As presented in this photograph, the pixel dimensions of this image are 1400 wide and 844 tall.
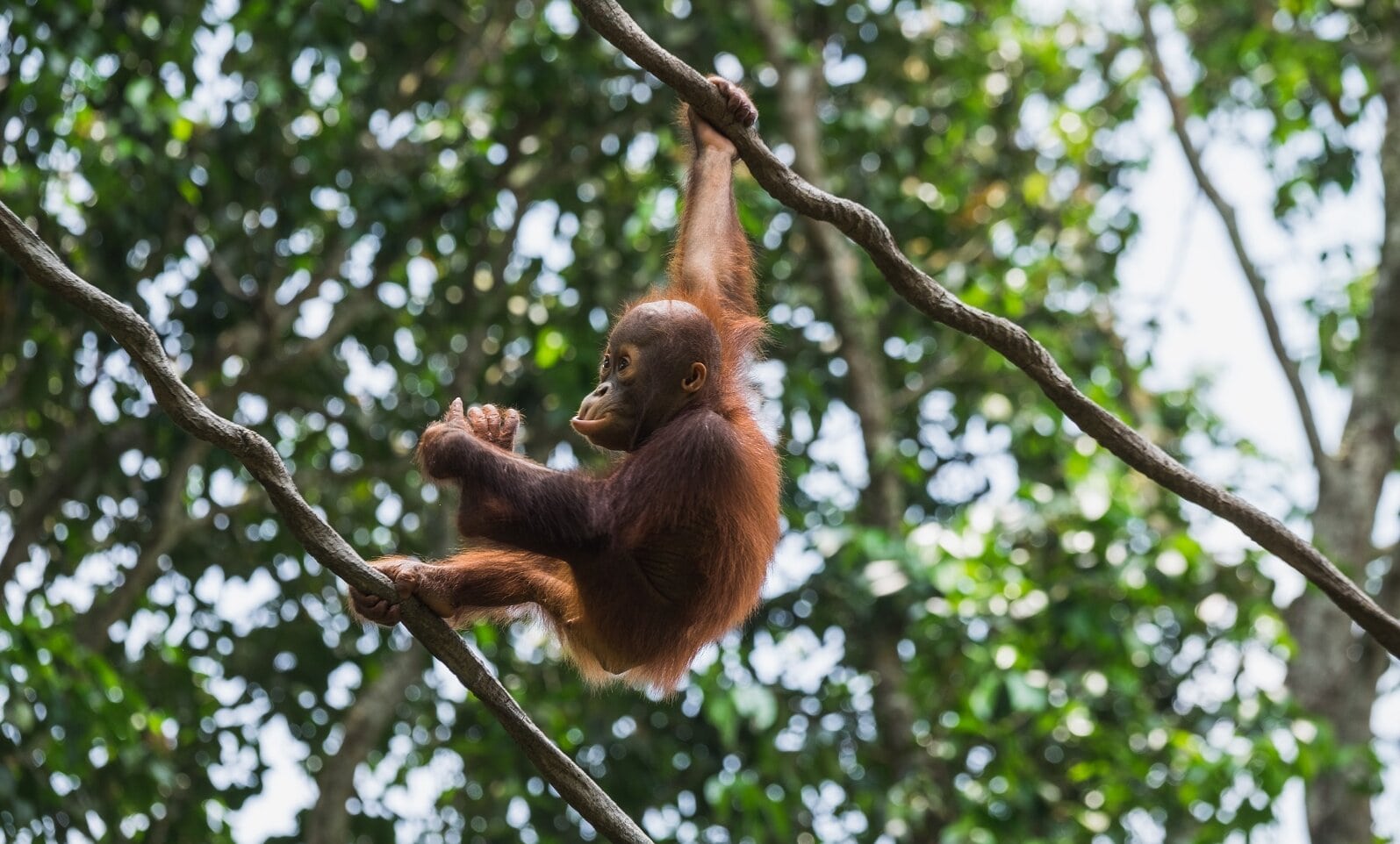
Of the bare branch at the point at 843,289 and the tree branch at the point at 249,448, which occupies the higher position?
the bare branch at the point at 843,289

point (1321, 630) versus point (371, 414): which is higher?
point (1321, 630)

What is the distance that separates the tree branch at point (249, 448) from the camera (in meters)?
2.81

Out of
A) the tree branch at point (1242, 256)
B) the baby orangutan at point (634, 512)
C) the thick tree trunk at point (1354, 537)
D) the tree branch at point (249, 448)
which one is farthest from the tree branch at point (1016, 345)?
the tree branch at point (1242, 256)

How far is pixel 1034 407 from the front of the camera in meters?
7.05

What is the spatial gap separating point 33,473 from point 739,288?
13.3 ft

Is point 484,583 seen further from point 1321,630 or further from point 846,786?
point 1321,630

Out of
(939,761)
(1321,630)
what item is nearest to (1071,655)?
(939,761)

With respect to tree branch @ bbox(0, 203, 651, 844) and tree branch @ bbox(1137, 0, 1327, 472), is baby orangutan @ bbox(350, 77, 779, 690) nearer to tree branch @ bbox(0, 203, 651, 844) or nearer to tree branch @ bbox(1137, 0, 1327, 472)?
tree branch @ bbox(0, 203, 651, 844)

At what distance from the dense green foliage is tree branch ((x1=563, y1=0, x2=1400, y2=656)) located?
1.99 meters

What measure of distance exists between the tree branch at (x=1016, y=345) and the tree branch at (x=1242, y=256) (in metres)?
5.79

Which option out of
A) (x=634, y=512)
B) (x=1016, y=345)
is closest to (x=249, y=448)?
(x=634, y=512)

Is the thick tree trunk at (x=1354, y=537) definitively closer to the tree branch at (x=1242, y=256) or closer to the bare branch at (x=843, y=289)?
the tree branch at (x=1242, y=256)

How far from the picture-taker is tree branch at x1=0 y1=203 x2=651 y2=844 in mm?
2807

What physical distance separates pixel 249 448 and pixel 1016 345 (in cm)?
154
